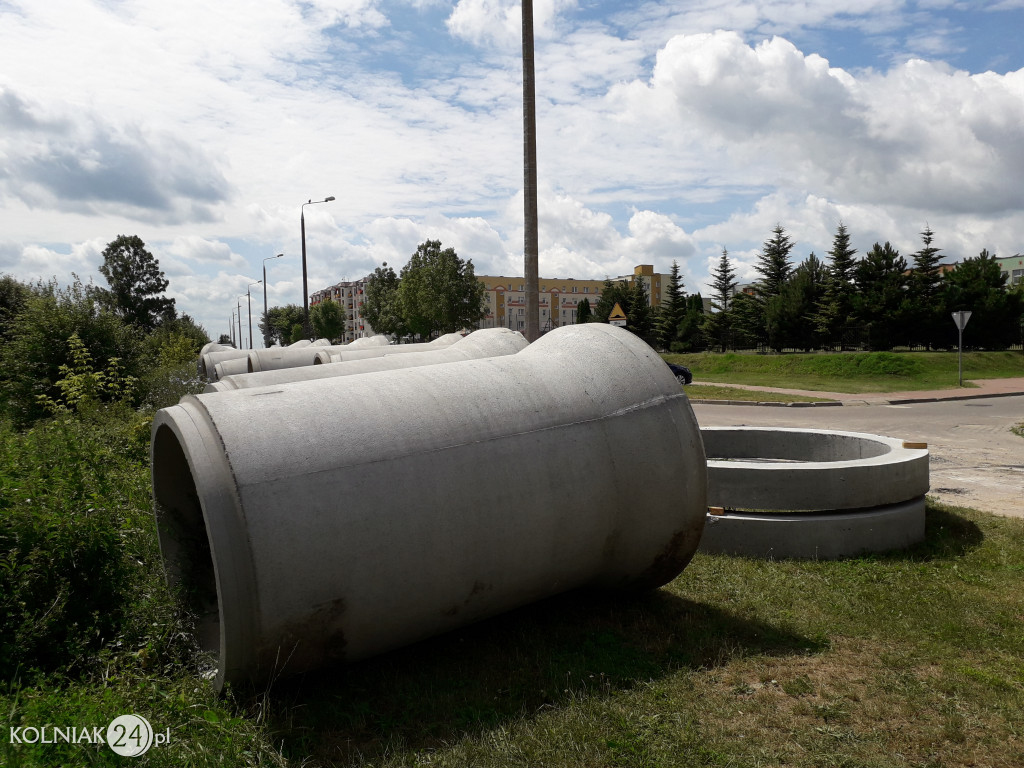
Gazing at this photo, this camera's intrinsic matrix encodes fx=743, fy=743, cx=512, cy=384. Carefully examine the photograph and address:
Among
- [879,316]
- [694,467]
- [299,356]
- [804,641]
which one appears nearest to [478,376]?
[694,467]

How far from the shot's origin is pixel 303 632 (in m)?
3.66

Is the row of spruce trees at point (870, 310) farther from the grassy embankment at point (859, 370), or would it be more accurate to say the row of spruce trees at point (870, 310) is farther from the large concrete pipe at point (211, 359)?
the large concrete pipe at point (211, 359)

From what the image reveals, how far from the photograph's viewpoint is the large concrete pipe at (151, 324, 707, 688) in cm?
360

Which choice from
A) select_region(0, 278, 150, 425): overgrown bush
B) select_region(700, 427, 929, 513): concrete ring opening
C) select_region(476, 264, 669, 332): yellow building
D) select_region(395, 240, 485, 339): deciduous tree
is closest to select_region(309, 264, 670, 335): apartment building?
select_region(476, 264, 669, 332): yellow building

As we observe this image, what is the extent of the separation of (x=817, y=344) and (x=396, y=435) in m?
38.5

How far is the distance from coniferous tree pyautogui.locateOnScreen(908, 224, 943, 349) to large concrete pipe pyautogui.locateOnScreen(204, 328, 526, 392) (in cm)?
3279

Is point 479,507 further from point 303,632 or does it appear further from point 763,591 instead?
point 763,591

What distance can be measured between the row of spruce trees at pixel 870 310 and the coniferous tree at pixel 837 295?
0.05m

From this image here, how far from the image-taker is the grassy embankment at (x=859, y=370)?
1064 inches

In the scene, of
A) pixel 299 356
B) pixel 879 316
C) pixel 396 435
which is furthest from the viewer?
pixel 879 316

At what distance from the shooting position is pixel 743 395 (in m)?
23.2

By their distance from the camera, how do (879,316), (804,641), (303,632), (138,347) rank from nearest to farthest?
(303,632) < (804,641) < (138,347) < (879,316)
